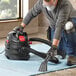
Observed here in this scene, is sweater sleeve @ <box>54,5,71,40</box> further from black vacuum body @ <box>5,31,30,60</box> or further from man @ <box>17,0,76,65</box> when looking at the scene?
black vacuum body @ <box>5,31,30,60</box>

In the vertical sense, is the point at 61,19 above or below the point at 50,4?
below

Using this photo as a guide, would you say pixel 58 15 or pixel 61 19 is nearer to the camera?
pixel 61 19

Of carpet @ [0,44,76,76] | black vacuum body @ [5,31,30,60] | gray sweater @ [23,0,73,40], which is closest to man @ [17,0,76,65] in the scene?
gray sweater @ [23,0,73,40]

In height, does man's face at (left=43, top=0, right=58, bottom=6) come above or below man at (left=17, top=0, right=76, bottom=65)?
above

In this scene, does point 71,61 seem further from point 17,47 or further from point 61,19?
point 17,47

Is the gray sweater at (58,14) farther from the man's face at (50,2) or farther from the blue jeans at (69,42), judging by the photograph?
the blue jeans at (69,42)

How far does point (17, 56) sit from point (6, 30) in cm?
239

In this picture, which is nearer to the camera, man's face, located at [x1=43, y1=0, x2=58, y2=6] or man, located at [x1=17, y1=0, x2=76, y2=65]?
man, located at [x1=17, y1=0, x2=76, y2=65]

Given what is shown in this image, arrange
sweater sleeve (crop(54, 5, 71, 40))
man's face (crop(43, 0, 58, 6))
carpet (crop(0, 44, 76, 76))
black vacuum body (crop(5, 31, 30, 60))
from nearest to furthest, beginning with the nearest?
carpet (crop(0, 44, 76, 76)), sweater sleeve (crop(54, 5, 71, 40)), man's face (crop(43, 0, 58, 6)), black vacuum body (crop(5, 31, 30, 60))

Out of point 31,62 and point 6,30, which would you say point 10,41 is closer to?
point 31,62

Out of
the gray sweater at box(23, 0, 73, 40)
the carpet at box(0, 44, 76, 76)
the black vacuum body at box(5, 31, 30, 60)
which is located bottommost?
the carpet at box(0, 44, 76, 76)

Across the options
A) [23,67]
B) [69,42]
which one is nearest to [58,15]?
[69,42]

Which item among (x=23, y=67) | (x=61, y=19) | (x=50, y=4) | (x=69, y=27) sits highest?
(x=50, y=4)

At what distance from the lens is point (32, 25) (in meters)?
6.45
